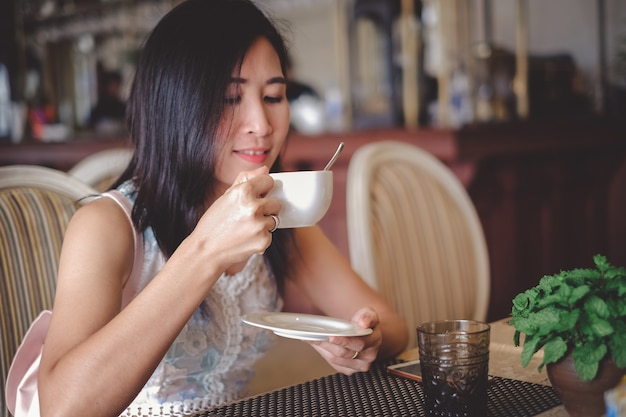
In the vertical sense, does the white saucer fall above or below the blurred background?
below

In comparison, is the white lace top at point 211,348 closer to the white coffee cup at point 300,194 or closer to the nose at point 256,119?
the nose at point 256,119

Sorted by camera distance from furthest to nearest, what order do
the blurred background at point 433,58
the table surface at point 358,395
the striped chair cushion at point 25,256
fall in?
1. the blurred background at point 433,58
2. the striped chair cushion at point 25,256
3. the table surface at point 358,395

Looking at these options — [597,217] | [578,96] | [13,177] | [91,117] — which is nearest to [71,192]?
[13,177]

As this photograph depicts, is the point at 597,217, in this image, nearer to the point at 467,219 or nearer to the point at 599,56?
the point at 599,56

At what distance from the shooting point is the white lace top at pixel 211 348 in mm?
1341

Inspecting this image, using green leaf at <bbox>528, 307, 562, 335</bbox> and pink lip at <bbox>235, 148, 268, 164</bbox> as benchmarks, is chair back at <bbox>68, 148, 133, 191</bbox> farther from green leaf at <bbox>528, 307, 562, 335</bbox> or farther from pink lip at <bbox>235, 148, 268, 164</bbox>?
green leaf at <bbox>528, 307, 562, 335</bbox>

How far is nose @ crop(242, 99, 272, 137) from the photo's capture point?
1.24 meters

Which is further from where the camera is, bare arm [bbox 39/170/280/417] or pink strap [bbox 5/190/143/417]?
pink strap [bbox 5/190/143/417]

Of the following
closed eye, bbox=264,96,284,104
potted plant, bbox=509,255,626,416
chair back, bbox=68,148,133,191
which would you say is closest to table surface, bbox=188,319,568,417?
potted plant, bbox=509,255,626,416

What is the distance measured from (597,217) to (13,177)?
3345mm

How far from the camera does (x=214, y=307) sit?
1398 mm

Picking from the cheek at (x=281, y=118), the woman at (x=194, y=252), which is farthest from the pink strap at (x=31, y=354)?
the cheek at (x=281, y=118)

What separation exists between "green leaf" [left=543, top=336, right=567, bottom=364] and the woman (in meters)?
0.34

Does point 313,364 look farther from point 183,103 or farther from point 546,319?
point 546,319
